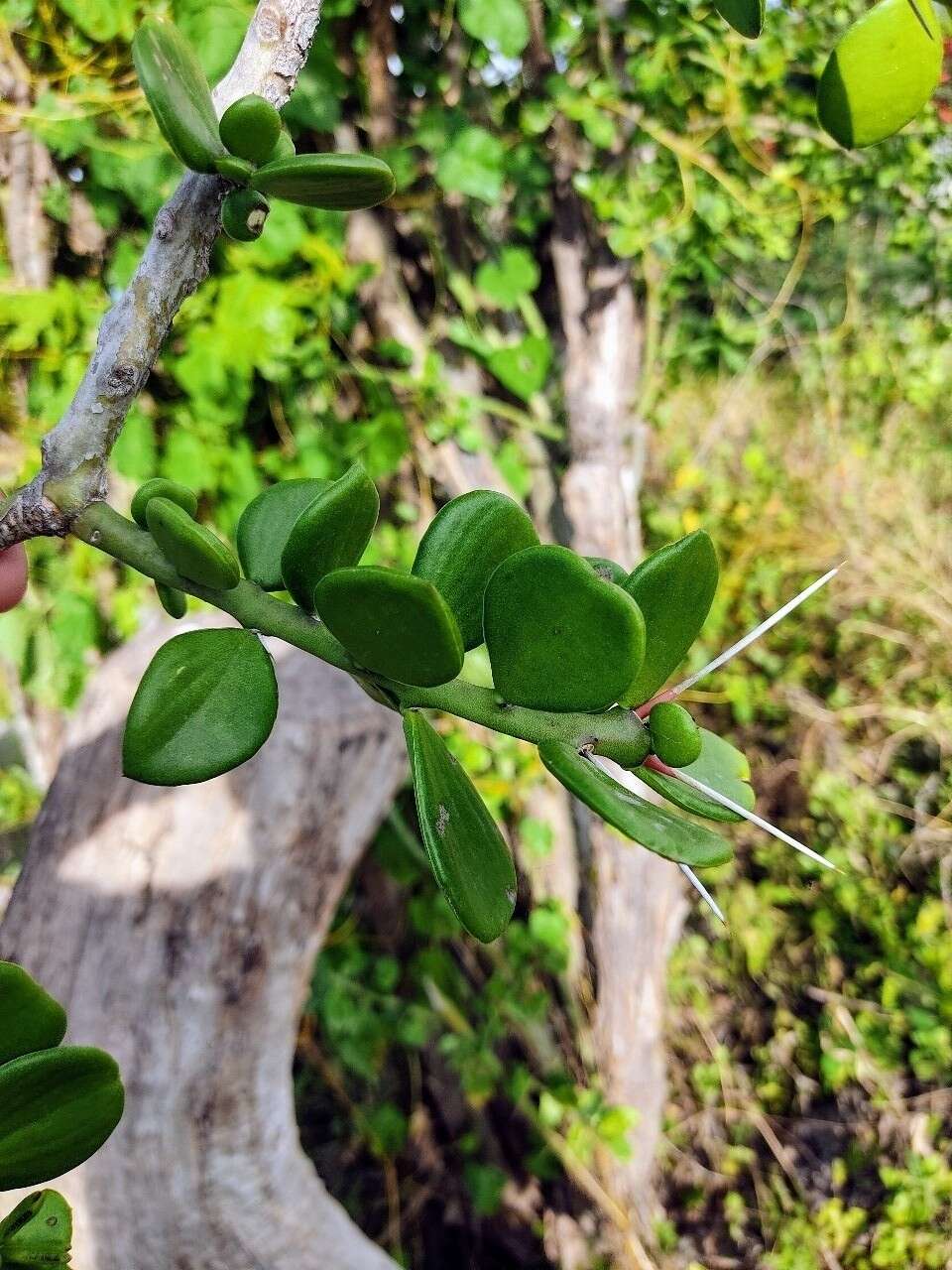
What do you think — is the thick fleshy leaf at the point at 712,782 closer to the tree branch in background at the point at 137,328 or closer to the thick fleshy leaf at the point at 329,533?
the thick fleshy leaf at the point at 329,533

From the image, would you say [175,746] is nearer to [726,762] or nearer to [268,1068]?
[726,762]

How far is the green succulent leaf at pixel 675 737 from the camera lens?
256mm

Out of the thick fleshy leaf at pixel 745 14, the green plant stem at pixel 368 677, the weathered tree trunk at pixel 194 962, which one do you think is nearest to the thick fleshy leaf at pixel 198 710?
the green plant stem at pixel 368 677

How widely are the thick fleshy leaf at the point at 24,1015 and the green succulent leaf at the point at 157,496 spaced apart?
0.15 m

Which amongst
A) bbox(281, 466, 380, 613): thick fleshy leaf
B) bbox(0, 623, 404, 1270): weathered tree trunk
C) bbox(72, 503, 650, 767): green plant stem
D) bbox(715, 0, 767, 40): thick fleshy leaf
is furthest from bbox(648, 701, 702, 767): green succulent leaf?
bbox(0, 623, 404, 1270): weathered tree trunk

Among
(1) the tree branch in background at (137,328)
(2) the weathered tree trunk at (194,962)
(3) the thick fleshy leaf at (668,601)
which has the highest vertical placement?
(1) the tree branch in background at (137,328)

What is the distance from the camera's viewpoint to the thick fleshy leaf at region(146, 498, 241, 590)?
269 mm

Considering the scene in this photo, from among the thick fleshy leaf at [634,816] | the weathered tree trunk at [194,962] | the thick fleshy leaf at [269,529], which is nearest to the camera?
the thick fleshy leaf at [634,816]

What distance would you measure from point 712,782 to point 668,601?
0.24 feet

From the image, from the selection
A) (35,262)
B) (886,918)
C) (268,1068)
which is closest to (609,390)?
(35,262)

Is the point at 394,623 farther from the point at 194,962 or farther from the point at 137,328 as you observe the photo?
the point at 194,962

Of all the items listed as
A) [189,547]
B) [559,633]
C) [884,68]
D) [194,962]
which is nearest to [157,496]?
[189,547]

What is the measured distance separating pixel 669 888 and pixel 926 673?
119 centimetres

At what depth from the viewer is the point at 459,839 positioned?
280 millimetres
